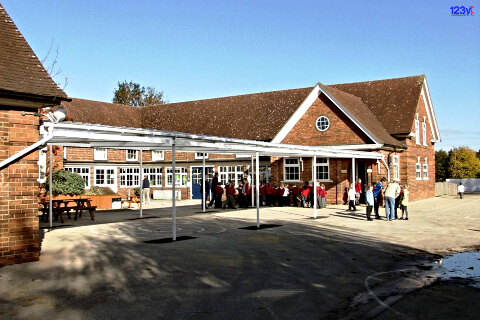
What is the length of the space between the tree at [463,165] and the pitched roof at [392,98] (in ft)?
111

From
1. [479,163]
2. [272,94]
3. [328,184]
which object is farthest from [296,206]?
[479,163]

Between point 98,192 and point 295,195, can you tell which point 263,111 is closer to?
point 295,195

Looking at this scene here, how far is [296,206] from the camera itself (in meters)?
26.6

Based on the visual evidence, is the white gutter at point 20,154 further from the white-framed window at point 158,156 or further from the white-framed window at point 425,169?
the white-framed window at point 425,169

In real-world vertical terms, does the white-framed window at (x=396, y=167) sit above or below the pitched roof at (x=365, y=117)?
below

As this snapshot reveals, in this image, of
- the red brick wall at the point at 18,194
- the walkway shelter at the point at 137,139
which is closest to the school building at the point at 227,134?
the red brick wall at the point at 18,194

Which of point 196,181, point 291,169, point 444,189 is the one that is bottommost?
Result: point 444,189

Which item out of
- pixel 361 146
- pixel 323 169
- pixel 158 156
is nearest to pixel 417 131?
→ pixel 361 146

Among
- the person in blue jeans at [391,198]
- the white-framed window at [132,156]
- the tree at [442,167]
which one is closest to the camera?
the person in blue jeans at [391,198]

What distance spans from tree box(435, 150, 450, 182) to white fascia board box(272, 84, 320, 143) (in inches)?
1611

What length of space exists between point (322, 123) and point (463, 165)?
136 feet

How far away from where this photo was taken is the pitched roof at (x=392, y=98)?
100 feet

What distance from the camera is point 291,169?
99.3ft

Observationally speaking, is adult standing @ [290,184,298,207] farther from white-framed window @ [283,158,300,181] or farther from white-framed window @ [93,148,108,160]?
white-framed window @ [93,148,108,160]
